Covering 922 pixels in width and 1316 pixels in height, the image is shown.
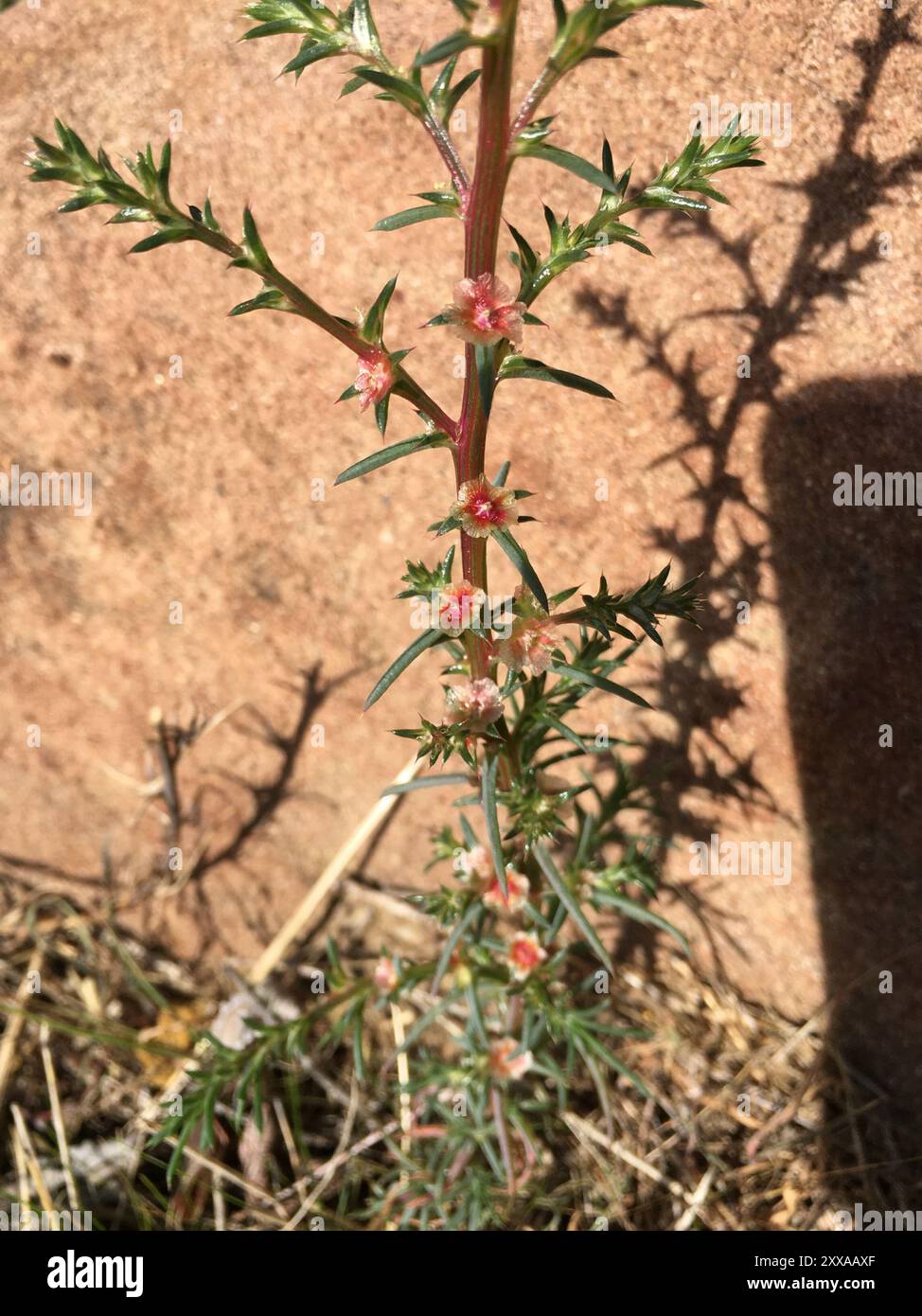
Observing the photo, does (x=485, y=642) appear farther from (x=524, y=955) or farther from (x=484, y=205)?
(x=524, y=955)

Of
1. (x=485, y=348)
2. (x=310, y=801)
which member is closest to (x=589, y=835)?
(x=310, y=801)

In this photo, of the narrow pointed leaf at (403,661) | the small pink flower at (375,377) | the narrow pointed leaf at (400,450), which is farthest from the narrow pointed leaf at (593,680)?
the small pink flower at (375,377)

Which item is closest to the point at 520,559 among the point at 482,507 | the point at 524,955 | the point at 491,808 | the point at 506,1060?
the point at 482,507

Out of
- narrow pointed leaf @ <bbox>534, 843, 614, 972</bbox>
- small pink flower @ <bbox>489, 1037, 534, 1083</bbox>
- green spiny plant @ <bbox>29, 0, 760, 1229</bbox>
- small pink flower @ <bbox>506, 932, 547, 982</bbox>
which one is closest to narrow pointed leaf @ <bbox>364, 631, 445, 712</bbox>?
green spiny plant @ <bbox>29, 0, 760, 1229</bbox>

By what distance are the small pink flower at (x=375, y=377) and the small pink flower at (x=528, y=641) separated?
49 centimetres

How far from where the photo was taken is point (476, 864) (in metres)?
2.47

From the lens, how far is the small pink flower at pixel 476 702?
201 cm

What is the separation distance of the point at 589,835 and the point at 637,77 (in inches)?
74.9

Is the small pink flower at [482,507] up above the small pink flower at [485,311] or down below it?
below

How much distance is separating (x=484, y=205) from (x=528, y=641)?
767mm

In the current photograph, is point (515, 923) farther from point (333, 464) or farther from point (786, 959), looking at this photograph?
point (333, 464)

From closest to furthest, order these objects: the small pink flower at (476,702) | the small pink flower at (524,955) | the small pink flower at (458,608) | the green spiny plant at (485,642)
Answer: the green spiny plant at (485,642) < the small pink flower at (458,608) < the small pink flower at (476,702) < the small pink flower at (524,955)

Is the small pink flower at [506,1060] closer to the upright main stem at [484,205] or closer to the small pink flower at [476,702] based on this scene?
the small pink flower at [476,702]

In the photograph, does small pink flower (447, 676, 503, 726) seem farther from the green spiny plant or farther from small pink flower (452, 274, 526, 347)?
small pink flower (452, 274, 526, 347)
